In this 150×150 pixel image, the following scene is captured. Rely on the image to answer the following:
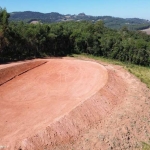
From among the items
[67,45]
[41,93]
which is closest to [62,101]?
[41,93]

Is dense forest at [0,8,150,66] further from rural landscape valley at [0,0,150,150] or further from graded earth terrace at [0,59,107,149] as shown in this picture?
graded earth terrace at [0,59,107,149]

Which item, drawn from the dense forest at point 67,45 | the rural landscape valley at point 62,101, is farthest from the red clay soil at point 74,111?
the dense forest at point 67,45

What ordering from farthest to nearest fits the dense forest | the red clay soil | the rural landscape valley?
the dense forest, the rural landscape valley, the red clay soil

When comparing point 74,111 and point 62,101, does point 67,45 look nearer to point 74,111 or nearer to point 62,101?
point 62,101

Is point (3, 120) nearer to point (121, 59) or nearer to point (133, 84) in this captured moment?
point (133, 84)

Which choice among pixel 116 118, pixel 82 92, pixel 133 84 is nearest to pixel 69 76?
pixel 82 92

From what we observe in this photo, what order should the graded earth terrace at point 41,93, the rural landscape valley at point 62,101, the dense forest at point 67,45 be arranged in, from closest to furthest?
1. the rural landscape valley at point 62,101
2. the graded earth terrace at point 41,93
3. the dense forest at point 67,45

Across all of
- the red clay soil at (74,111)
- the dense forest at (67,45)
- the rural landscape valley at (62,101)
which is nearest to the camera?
the red clay soil at (74,111)

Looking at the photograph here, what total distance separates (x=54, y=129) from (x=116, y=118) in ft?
21.8

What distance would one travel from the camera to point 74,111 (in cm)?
2206

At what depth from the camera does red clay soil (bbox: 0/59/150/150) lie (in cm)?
1862

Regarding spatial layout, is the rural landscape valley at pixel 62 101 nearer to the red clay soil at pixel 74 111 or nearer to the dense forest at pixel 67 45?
the red clay soil at pixel 74 111

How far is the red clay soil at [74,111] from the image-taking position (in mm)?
18625

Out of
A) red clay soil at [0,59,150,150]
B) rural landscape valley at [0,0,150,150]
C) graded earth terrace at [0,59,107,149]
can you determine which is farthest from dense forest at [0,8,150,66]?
red clay soil at [0,59,150,150]
